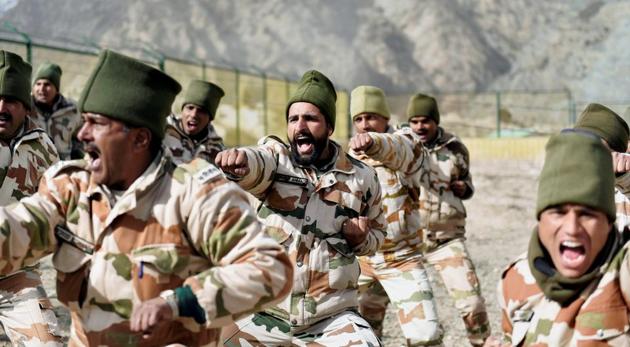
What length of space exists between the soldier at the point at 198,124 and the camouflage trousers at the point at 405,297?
8.57ft

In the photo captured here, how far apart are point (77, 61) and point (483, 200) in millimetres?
9645

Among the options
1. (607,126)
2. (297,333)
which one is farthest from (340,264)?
(607,126)

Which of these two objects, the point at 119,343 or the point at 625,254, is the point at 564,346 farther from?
the point at 119,343

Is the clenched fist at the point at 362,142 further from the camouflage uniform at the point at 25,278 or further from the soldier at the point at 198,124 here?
the soldier at the point at 198,124

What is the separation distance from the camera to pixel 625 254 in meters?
3.27

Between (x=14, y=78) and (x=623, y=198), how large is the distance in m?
3.77

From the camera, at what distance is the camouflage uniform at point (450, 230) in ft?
25.4

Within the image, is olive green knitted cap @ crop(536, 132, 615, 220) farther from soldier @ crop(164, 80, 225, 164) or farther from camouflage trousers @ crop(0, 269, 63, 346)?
soldier @ crop(164, 80, 225, 164)

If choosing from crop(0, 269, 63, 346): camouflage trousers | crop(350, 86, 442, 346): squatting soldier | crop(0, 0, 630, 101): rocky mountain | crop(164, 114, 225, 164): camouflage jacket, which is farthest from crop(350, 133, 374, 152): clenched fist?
crop(0, 0, 630, 101): rocky mountain

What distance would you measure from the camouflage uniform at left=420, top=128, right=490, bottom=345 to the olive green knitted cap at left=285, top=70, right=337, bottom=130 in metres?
2.69

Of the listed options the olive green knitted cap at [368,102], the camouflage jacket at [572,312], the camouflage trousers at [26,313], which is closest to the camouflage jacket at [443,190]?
the olive green knitted cap at [368,102]

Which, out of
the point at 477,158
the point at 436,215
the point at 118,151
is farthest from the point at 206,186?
the point at 477,158

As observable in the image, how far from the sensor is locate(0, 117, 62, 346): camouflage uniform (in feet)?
18.7

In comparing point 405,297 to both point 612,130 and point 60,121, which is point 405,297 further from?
point 60,121
